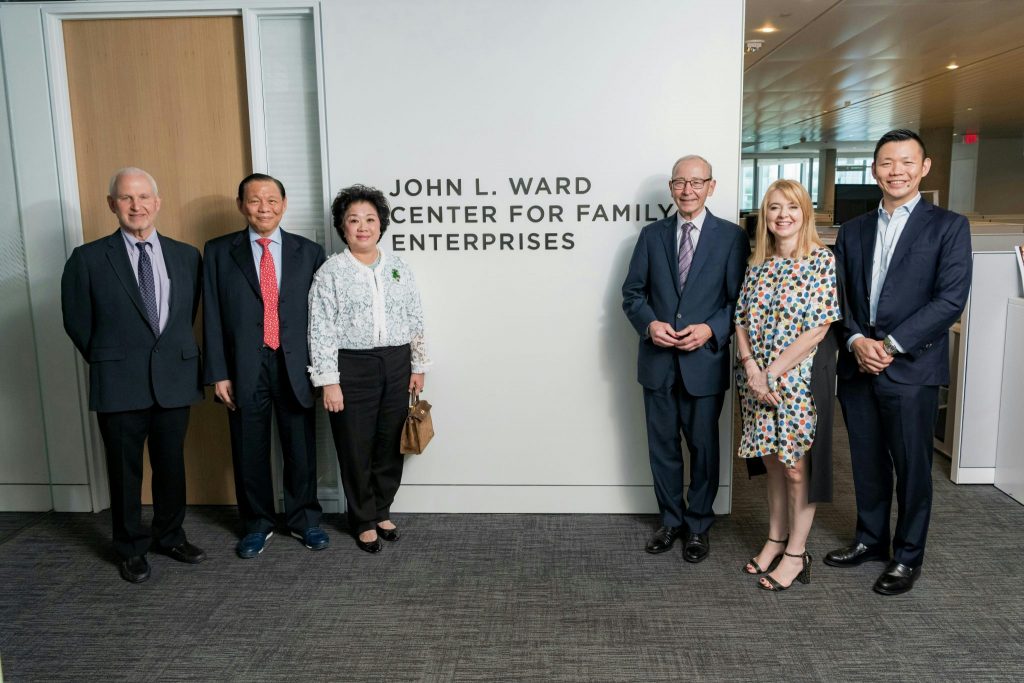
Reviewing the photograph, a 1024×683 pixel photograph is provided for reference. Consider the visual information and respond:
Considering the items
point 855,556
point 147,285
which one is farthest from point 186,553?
point 855,556

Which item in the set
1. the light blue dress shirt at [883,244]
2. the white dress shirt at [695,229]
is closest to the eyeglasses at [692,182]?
the white dress shirt at [695,229]

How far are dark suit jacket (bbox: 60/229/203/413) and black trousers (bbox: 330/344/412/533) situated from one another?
2.42ft

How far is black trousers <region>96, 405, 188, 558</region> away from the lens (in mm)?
3270

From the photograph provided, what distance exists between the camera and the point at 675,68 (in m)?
3.62

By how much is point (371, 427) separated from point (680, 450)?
1416mm

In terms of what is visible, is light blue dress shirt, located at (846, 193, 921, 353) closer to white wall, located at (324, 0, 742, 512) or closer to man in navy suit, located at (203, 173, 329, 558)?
white wall, located at (324, 0, 742, 512)

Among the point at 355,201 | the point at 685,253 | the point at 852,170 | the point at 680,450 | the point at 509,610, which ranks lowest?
the point at 509,610

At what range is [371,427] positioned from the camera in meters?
3.56

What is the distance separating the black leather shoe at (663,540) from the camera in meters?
3.48

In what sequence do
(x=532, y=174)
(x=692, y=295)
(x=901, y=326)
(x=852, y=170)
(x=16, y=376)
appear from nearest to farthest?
(x=901, y=326) → (x=692, y=295) → (x=532, y=174) → (x=16, y=376) → (x=852, y=170)

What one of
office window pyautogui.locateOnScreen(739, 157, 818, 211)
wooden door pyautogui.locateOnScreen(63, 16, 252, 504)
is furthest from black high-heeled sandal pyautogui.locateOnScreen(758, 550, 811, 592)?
office window pyautogui.locateOnScreen(739, 157, 818, 211)

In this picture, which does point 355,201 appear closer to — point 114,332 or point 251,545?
point 114,332

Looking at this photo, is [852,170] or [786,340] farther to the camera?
[852,170]

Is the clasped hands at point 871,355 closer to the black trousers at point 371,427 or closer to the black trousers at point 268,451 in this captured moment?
the black trousers at point 371,427
